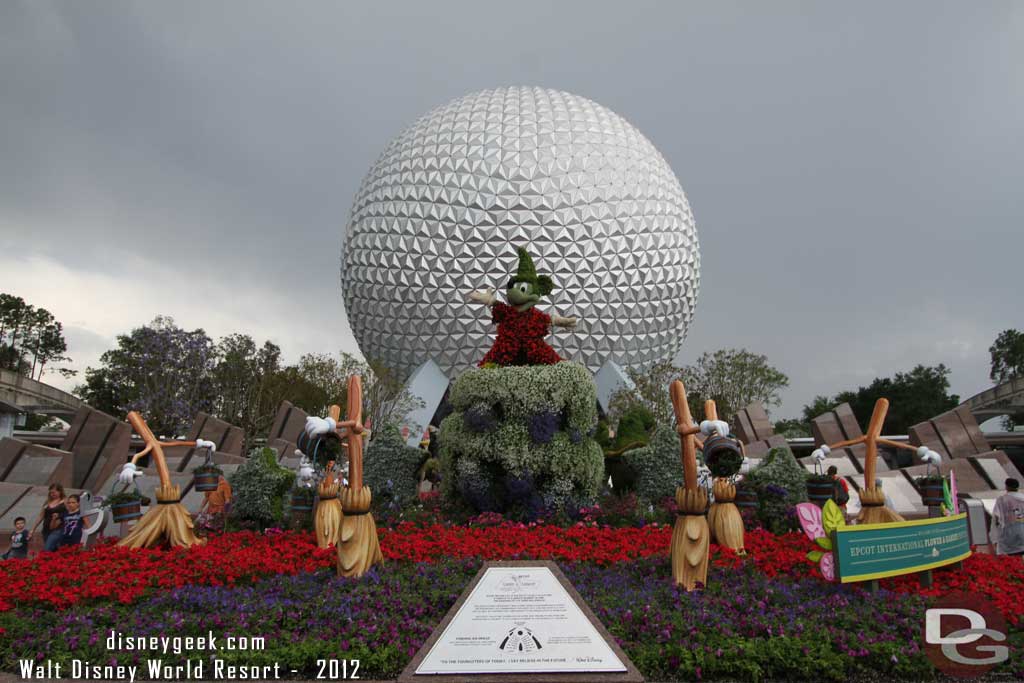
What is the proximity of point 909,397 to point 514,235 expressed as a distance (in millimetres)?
32090

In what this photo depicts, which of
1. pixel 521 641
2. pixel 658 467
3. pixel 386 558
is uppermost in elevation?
pixel 658 467

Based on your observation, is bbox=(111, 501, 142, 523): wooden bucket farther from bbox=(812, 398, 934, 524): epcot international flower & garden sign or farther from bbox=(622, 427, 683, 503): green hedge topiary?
bbox=(812, 398, 934, 524): epcot international flower & garden sign

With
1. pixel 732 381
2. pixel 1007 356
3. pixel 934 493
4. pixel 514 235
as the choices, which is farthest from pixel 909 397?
pixel 934 493

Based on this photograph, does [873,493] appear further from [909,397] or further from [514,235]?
[909,397]

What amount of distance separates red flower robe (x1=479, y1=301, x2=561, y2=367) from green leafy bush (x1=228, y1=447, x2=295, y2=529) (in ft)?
10.1

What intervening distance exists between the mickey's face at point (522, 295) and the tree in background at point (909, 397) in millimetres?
34714

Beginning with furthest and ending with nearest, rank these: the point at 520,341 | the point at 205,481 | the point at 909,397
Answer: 1. the point at 909,397
2. the point at 520,341
3. the point at 205,481

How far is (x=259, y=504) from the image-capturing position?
370 inches

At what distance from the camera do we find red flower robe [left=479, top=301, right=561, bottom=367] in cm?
1038

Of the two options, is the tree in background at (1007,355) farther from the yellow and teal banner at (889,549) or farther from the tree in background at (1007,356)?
the yellow and teal banner at (889,549)

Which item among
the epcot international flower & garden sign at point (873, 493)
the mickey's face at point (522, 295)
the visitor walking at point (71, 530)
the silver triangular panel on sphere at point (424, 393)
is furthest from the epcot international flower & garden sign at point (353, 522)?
the silver triangular panel on sphere at point (424, 393)

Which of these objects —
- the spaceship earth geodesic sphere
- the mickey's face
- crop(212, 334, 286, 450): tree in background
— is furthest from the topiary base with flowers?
crop(212, 334, 286, 450): tree in background

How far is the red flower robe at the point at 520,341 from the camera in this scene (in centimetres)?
1038

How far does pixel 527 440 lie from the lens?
939 centimetres
